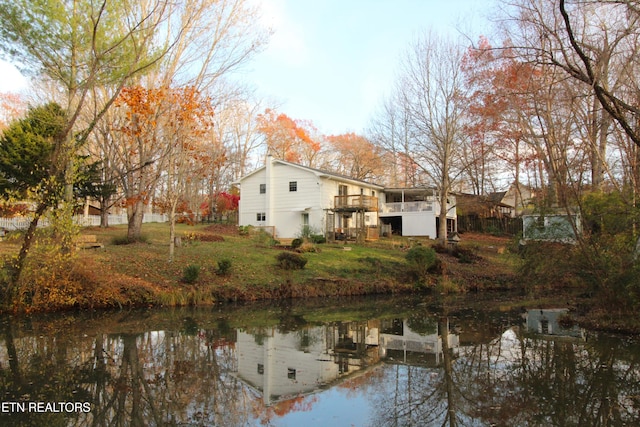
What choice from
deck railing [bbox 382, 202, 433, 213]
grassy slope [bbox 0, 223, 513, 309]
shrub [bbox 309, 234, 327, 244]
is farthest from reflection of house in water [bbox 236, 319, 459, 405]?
deck railing [bbox 382, 202, 433, 213]

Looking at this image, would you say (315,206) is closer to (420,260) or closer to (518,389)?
(420,260)

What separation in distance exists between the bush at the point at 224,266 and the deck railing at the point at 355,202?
1577 cm

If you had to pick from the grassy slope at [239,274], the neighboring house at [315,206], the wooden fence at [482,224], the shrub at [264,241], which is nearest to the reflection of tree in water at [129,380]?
the grassy slope at [239,274]

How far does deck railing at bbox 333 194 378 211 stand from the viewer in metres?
33.5

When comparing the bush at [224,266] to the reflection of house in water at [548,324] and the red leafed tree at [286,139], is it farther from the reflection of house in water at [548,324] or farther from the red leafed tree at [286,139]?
the red leafed tree at [286,139]

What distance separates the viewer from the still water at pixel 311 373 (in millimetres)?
5863

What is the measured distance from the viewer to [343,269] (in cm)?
2242

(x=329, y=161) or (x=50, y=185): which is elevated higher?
(x=329, y=161)

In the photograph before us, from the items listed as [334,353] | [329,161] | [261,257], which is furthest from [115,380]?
[329,161]

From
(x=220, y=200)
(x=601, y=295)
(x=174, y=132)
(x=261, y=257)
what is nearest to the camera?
(x=601, y=295)

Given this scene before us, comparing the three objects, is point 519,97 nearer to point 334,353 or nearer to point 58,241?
point 334,353

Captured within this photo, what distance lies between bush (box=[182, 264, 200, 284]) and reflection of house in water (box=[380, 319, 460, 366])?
25.1 feet

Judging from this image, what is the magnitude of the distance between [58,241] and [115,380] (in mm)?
7326

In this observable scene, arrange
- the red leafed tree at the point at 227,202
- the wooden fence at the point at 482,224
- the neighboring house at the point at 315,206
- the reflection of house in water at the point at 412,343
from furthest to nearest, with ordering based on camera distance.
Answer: the red leafed tree at the point at 227,202
the wooden fence at the point at 482,224
the neighboring house at the point at 315,206
the reflection of house in water at the point at 412,343
